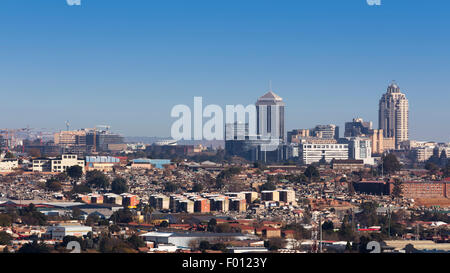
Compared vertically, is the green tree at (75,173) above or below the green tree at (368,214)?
above

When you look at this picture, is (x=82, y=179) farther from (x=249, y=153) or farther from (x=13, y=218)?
(x=249, y=153)

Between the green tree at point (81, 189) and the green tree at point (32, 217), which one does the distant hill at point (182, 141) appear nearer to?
the green tree at point (81, 189)

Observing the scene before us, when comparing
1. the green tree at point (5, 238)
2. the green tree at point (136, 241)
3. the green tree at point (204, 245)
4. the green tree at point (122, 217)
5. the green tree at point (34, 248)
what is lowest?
the green tree at point (122, 217)

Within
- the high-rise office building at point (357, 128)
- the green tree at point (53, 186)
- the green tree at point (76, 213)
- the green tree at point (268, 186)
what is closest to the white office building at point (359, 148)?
the high-rise office building at point (357, 128)

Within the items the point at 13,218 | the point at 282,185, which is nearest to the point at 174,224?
the point at 13,218

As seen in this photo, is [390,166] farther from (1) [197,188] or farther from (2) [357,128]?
(2) [357,128]
